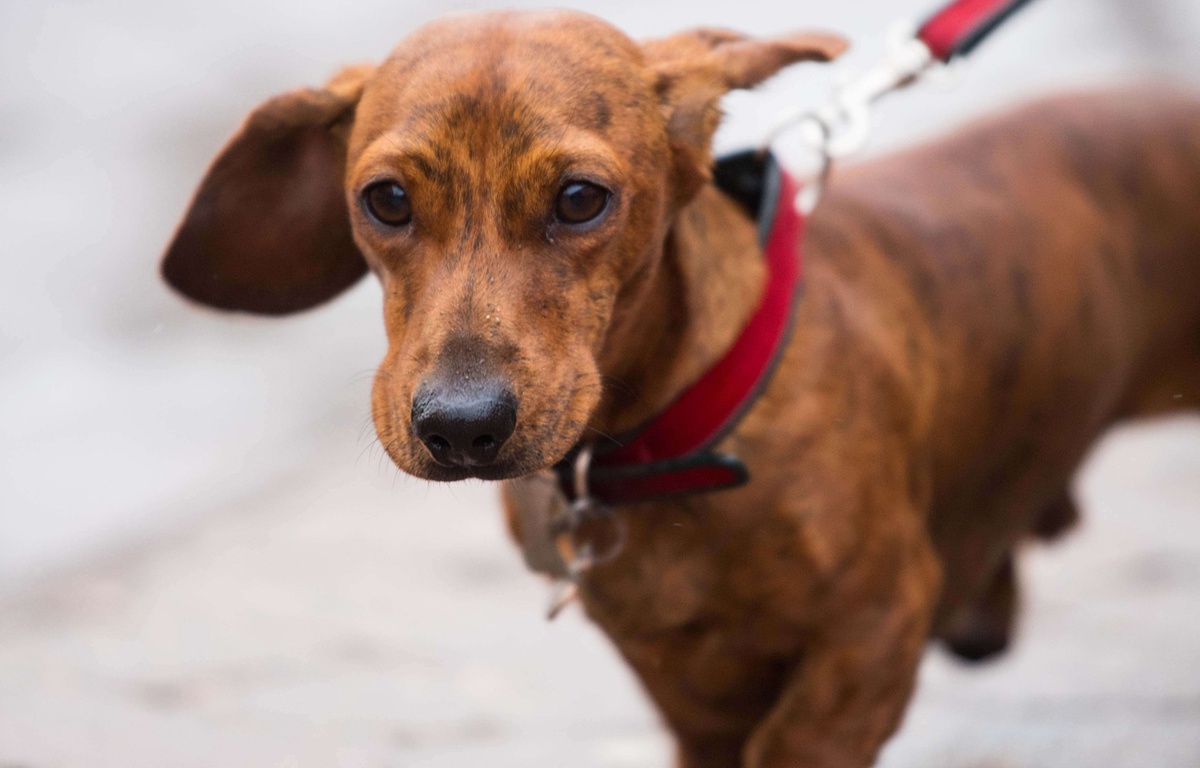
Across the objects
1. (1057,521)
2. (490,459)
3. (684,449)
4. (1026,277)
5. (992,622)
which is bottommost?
(992,622)

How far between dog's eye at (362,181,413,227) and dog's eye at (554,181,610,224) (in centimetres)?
19

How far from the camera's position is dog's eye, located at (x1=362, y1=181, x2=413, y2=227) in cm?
189

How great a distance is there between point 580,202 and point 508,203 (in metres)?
0.10

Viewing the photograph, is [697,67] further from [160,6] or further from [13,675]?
[160,6]

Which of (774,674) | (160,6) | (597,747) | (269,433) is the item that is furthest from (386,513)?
(160,6)


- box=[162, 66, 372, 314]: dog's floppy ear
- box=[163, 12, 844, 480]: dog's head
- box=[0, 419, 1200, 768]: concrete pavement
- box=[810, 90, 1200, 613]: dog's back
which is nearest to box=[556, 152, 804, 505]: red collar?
box=[163, 12, 844, 480]: dog's head

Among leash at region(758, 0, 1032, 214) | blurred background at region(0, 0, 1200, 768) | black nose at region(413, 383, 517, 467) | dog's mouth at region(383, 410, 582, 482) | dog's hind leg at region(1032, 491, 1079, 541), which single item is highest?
black nose at region(413, 383, 517, 467)

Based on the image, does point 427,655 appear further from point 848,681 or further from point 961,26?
point 961,26

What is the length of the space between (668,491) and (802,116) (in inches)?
30.6

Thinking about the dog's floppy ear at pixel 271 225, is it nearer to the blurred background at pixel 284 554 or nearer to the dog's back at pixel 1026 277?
the blurred background at pixel 284 554

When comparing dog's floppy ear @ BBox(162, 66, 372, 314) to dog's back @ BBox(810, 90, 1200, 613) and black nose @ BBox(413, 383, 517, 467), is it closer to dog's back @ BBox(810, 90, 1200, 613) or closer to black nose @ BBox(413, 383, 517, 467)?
black nose @ BBox(413, 383, 517, 467)

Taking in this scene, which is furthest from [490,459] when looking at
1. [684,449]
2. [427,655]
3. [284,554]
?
[284,554]

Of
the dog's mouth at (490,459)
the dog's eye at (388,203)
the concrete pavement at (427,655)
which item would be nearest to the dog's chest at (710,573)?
the dog's mouth at (490,459)

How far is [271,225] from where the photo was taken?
2334mm
